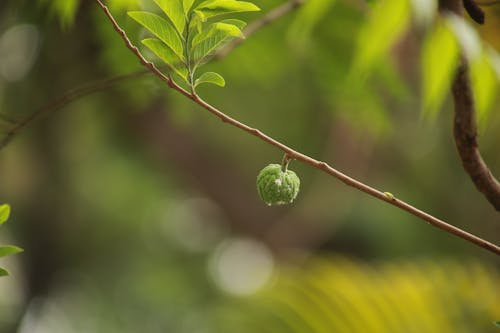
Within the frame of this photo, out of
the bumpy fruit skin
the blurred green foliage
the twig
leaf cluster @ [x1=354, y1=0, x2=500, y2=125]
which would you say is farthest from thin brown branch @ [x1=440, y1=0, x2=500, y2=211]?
the blurred green foliage

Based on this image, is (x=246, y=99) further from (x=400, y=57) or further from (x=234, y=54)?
(x=234, y=54)

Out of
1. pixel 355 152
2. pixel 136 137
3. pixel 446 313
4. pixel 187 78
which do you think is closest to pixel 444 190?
pixel 355 152

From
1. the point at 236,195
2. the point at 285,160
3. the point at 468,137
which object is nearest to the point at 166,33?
the point at 285,160

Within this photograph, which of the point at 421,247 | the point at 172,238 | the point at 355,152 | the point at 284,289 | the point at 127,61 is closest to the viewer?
the point at 127,61

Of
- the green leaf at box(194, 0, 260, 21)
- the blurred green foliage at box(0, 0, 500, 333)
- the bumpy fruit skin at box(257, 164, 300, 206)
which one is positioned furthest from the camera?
the blurred green foliage at box(0, 0, 500, 333)

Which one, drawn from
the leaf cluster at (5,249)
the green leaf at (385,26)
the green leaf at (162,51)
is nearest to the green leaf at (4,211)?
the leaf cluster at (5,249)

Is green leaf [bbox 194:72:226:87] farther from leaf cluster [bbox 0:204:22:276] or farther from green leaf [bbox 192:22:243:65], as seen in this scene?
leaf cluster [bbox 0:204:22:276]
